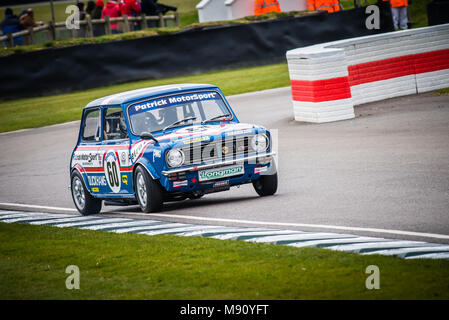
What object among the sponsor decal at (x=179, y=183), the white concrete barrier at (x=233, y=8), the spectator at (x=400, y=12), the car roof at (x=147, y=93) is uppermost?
the white concrete barrier at (x=233, y=8)

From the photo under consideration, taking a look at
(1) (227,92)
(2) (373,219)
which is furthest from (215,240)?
(1) (227,92)

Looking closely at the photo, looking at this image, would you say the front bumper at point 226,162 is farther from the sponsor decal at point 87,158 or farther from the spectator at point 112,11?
the spectator at point 112,11

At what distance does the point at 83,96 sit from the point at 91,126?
16170 millimetres

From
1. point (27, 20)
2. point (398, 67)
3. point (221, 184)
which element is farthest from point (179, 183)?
point (27, 20)

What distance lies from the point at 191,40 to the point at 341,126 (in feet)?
44.1

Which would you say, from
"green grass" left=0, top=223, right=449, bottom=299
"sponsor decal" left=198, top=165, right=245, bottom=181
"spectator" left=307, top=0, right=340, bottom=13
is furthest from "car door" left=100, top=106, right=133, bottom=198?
"spectator" left=307, top=0, right=340, bottom=13

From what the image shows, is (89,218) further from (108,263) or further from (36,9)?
(36,9)

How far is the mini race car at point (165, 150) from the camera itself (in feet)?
35.8

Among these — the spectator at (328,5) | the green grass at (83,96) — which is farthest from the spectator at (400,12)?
the green grass at (83,96)

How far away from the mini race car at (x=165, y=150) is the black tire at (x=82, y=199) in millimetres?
15

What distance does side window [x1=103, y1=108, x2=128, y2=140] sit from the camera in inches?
466

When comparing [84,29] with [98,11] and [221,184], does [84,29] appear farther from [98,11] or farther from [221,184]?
[221,184]

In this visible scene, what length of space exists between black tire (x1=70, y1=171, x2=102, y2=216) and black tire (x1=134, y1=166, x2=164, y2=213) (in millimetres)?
1510

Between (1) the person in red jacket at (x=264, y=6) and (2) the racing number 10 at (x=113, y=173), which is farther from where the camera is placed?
(1) the person in red jacket at (x=264, y=6)
